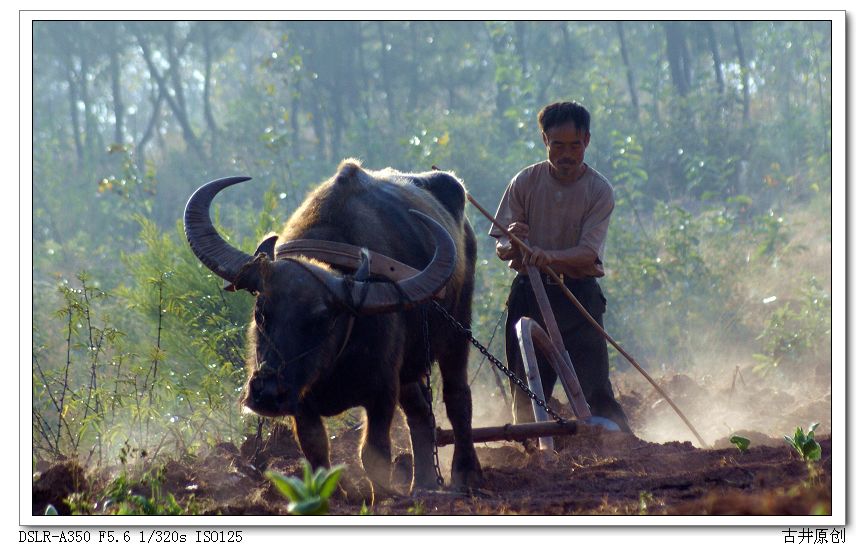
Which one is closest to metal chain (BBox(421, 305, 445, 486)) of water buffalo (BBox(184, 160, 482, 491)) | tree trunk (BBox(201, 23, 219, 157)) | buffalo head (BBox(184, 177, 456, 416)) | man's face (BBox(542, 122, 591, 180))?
water buffalo (BBox(184, 160, 482, 491))

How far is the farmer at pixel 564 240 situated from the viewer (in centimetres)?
683

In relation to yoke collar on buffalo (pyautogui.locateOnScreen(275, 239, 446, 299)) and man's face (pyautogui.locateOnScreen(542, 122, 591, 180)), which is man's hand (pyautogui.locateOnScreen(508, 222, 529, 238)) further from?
yoke collar on buffalo (pyautogui.locateOnScreen(275, 239, 446, 299))

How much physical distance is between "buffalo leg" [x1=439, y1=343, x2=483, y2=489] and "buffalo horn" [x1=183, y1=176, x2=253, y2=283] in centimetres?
166

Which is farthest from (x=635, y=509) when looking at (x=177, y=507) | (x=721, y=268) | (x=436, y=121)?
(x=436, y=121)

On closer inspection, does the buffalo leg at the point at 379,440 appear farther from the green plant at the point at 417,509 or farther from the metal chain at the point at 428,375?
the green plant at the point at 417,509

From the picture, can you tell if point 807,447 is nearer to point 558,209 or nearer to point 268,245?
point 558,209

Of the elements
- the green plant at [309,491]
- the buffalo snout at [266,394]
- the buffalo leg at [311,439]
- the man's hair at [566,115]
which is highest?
the man's hair at [566,115]

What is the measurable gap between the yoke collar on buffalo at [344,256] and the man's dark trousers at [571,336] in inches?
72.3

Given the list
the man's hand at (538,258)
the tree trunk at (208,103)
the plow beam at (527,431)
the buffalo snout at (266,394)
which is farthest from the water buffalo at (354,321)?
the tree trunk at (208,103)

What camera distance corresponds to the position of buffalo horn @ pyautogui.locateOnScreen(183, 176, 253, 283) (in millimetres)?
5383

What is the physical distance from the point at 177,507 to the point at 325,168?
15.7m

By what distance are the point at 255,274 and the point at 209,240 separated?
40 centimetres
